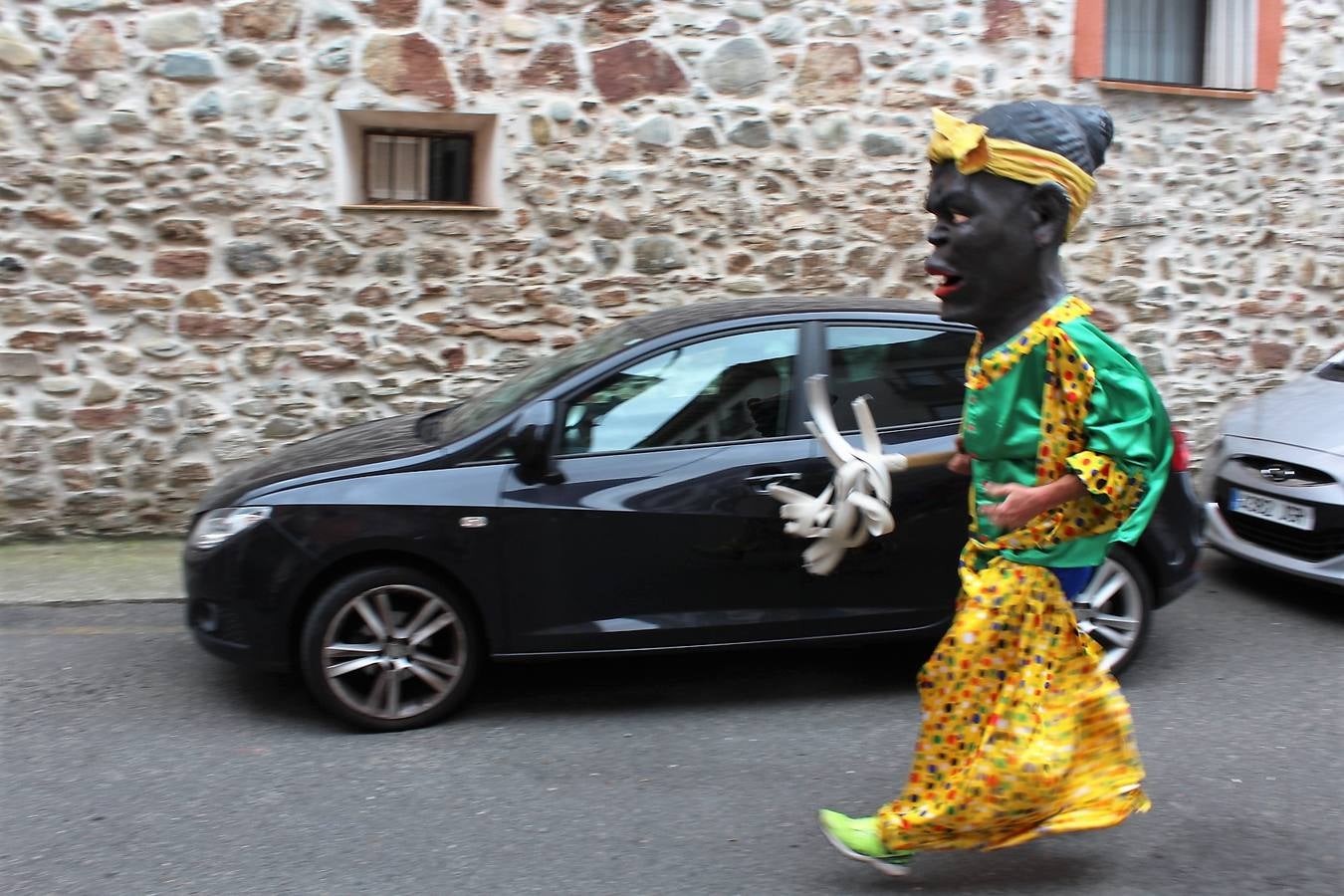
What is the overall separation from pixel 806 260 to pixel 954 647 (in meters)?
5.29

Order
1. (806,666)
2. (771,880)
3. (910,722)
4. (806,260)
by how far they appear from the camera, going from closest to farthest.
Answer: (771,880)
(910,722)
(806,666)
(806,260)

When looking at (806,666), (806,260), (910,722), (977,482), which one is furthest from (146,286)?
(977,482)

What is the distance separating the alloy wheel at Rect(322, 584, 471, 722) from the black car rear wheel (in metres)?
2.44

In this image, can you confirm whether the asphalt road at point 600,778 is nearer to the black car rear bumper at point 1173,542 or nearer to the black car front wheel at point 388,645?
the black car front wheel at point 388,645

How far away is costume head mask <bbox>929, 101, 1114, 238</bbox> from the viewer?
118 inches

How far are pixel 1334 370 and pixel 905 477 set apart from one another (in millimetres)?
3620

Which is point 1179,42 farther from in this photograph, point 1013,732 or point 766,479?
point 1013,732

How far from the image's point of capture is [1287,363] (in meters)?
8.91

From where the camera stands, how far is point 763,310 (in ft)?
16.0

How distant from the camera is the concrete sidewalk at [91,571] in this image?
6.31 metres

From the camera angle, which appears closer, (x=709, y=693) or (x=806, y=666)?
(x=709, y=693)

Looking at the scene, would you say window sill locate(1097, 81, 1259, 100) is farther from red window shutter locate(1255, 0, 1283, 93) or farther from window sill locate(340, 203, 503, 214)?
window sill locate(340, 203, 503, 214)

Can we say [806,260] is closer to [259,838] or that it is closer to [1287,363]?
[1287,363]

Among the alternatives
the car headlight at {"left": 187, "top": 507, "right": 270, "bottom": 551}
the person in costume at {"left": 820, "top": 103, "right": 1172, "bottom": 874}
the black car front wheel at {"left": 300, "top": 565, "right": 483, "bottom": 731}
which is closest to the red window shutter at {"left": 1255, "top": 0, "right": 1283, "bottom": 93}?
the person in costume at {"left": 820, "top": 103, "right": 1172, "bottom": 874}
